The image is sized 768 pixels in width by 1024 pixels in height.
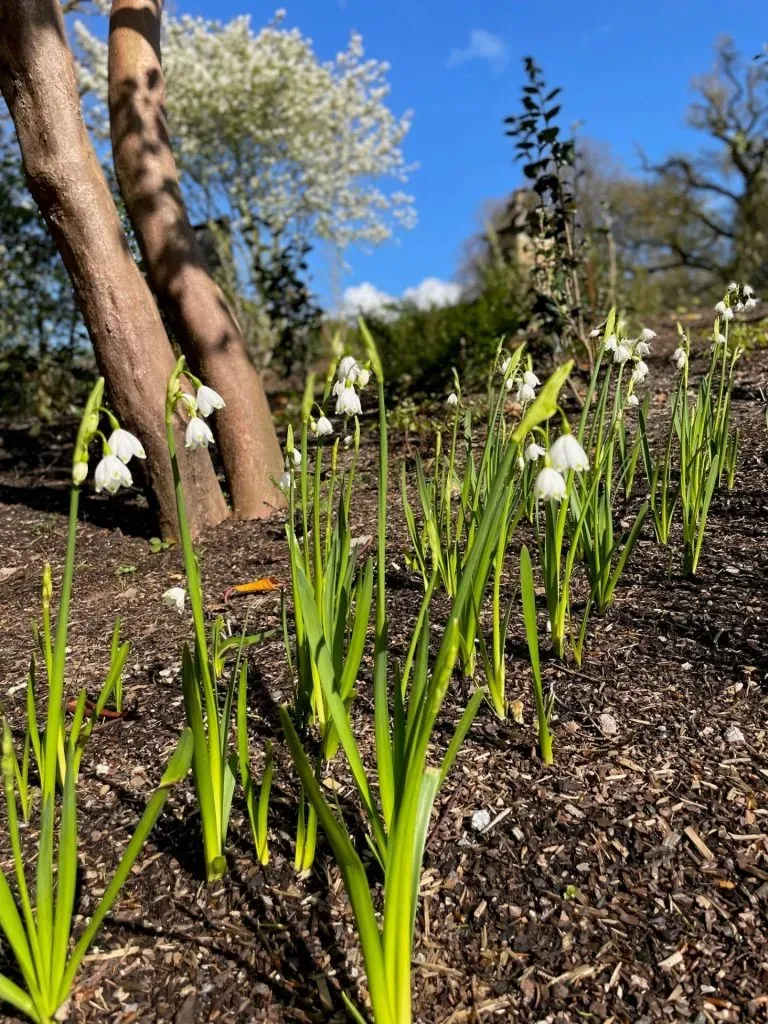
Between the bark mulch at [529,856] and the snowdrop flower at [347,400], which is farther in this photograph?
the snowdrop flower at [347,400]

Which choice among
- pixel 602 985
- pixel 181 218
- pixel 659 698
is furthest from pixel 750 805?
pixel 181 218

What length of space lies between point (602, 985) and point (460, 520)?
131 centimetres

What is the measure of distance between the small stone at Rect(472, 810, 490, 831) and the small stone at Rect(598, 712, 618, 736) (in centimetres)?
43

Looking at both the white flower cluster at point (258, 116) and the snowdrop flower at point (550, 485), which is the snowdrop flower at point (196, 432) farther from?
the white flower cluster at point (258, 116)

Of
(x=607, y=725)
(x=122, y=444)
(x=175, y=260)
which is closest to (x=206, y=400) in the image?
(x=122, y=444)

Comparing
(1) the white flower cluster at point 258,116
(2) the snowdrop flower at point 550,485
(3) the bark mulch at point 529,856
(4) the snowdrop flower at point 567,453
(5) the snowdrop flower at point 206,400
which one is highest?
(1) the white flower cluster at point 258,116

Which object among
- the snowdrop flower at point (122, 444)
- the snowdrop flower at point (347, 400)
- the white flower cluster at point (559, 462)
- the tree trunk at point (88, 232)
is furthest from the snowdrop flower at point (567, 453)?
the tree trunk at point (88, 232)

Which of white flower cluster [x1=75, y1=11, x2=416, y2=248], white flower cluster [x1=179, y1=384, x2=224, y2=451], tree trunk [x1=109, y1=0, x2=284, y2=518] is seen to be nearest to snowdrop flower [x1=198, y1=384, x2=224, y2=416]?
white flower cluster [x1=179, y1=384, x2=224, y2=451]

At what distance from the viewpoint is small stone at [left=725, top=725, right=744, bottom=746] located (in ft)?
6.37

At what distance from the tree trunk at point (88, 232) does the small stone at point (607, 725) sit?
2586 mm

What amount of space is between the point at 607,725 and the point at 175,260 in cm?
328

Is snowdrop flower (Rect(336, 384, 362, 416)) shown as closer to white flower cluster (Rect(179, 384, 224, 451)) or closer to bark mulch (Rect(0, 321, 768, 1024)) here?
white flower cluster (Rect(179, 384, 224, 451))

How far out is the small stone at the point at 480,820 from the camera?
1.75m

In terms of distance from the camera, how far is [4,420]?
834 cm
